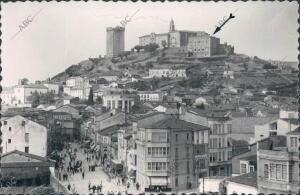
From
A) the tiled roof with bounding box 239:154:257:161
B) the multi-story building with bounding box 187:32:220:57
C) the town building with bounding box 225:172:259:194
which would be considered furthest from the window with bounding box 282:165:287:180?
the multi-story building with bounding box 187:32:220:57

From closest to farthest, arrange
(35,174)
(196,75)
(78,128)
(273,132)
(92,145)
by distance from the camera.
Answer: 1. (35,174)
2. (273,132)
3. (92,145)
4. (78,128)
5. (196,75)

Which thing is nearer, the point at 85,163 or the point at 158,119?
the point at 158,119

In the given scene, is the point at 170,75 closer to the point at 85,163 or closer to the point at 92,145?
the point at 92,145

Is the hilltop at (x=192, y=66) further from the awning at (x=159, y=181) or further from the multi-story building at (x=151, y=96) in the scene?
the awning at (x=159, y=181)

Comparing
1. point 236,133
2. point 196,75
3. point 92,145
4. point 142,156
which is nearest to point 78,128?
point 92,145

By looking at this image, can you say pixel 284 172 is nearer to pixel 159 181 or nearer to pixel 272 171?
pixel 272 171

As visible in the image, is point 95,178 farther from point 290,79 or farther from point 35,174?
point 290,79

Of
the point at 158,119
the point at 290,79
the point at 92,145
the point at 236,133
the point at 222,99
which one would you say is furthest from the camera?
the point at 290,79

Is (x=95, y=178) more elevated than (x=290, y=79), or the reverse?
(x=290, y=79)
